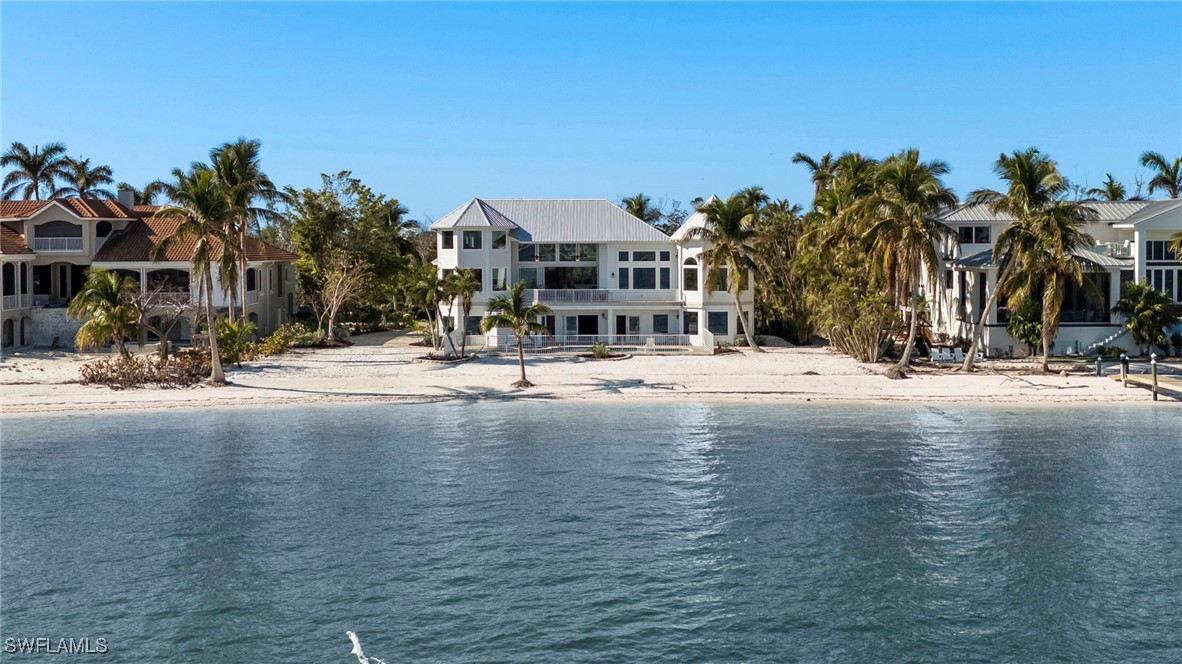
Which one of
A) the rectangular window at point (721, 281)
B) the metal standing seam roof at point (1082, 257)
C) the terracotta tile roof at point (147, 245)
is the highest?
the terracotta tile roof at point (147, 245)

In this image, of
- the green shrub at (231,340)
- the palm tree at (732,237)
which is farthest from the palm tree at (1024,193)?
the green shrub at (231,340)

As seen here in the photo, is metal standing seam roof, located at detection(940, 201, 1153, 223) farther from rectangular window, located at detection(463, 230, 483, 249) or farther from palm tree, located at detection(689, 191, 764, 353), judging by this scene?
rectangular window, located at detection(463, 230, 483, 249)

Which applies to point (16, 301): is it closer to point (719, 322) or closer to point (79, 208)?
point (79, 208)

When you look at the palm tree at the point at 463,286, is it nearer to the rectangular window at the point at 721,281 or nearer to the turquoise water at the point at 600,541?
the rectangular window at the point at 721,281

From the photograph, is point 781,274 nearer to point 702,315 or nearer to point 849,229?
point 702,315

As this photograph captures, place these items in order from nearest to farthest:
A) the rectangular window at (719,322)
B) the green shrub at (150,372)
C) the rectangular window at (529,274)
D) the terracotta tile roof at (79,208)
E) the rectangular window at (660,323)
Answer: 1. the green shrub at (150,372)
2. the terracotta tile roof at (79,208)
3. the rectangular window at (719,322)
4. the rectangular window at (660,323)
5. the rectangular window at (529,274)

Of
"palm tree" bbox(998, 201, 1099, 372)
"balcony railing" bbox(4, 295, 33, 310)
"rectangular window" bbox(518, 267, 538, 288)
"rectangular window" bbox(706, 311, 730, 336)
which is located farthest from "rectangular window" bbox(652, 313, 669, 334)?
"balcony railing" bbox(4, 295, 33, 310)

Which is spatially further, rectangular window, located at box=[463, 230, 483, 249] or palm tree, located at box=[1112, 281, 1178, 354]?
rectangular window, located at box=[463, 230, 483, 249]

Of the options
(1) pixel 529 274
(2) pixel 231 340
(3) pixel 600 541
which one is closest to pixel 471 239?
(1) pixel 529 274
